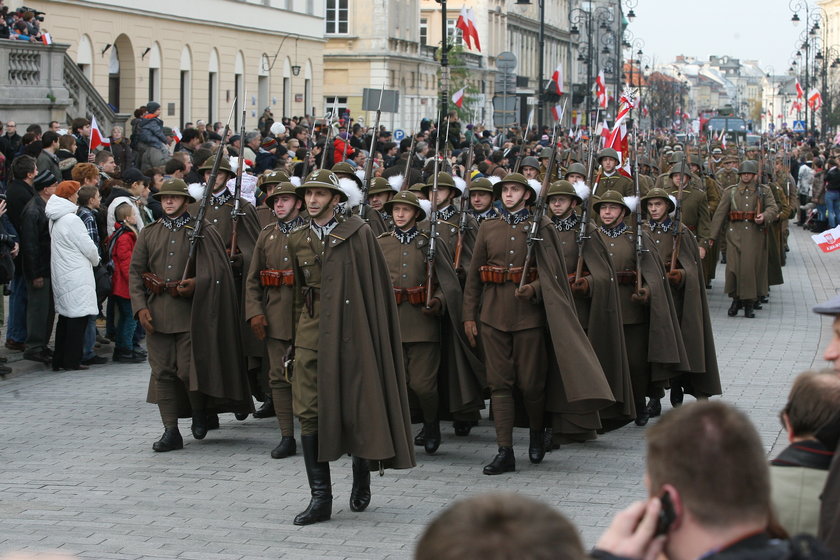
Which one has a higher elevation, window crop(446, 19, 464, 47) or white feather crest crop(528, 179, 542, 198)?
window crop(446, 19, 464, 47)

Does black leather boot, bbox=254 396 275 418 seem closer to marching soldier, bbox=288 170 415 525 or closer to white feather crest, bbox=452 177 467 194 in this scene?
white feather crest, bbox=452 177 467 194

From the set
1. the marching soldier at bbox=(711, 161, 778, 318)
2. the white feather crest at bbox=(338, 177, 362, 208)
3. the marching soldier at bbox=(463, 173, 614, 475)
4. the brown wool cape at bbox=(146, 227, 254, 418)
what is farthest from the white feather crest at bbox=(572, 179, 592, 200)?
the marching soldier at bbox=(711, 161, 778, 318)

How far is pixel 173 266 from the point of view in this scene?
1048 cm

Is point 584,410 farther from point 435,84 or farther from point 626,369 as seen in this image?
point 435,84

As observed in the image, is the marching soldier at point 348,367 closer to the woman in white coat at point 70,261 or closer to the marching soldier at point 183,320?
the marching soldier at point 183,320

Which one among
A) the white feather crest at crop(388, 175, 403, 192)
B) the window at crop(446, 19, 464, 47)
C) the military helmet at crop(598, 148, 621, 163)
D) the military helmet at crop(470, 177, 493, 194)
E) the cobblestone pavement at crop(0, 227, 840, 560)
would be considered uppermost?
the window at crop(446, 19, 464, 47)

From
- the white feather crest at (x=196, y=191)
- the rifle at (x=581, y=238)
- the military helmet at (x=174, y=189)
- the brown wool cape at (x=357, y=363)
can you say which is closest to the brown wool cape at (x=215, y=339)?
the military helmet at (x=174, y=189)

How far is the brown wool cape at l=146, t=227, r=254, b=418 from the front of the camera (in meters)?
10.4

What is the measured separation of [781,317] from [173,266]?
10.6 m

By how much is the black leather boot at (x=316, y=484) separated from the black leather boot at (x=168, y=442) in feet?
7.39

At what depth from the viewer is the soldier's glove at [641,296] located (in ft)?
37.6

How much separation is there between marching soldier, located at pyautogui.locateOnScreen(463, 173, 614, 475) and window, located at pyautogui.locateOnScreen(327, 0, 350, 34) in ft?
195

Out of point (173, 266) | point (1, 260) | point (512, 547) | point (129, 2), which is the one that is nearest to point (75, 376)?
point (1, 260)

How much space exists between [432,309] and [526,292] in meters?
0.80
